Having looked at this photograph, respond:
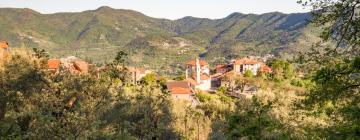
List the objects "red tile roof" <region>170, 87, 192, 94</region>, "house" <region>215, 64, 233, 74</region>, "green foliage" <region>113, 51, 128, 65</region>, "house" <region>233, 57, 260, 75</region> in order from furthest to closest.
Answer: "house" <region>215, 64, 233, 74</region>
"house" <region>233, 57, 260, 75</region>
"red tile roof" <region>170, 87, 192, 94</region>
"green foliage" <region>113, 51, 128, 65</region>

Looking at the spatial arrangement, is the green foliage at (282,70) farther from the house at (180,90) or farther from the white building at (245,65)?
the white building at (245,65)

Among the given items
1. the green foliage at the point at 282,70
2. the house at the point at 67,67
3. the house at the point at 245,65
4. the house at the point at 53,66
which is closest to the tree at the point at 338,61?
the house at the point at 67,67

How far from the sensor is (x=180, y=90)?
240 feet

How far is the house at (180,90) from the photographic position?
70.8m

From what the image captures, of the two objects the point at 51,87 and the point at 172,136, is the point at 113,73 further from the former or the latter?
the point at 172,136

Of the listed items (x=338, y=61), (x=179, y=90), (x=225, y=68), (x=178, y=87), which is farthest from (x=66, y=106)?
(x=225, y=68)

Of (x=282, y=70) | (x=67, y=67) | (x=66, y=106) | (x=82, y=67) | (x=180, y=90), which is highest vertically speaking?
(x=67, y=67)

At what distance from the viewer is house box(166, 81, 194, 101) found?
70.8 m

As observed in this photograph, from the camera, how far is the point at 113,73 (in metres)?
22.1

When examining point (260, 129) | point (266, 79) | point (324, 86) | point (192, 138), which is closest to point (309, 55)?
point (324, 86)

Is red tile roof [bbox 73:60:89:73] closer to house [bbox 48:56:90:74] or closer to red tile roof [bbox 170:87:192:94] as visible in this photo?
house [bbox 48:56:90:74]

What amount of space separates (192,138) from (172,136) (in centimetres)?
318

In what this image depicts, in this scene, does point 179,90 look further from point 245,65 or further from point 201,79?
point 245,65

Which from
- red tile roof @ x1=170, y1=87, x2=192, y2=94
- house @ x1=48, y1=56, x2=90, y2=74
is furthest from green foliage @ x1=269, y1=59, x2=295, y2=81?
house @ x1=48, y1=56, x2=90, y2=74
